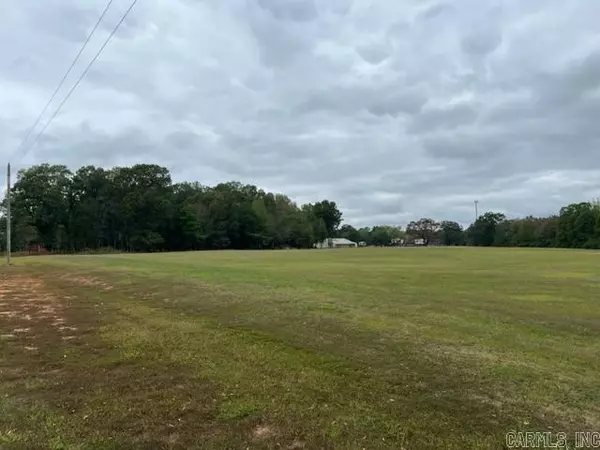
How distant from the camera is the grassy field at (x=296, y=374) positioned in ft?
19.3

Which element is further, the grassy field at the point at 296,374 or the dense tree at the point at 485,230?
the dense tree at the point at 485,230

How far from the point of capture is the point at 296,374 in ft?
26.2

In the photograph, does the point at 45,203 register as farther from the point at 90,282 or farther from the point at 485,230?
the point at 485,230

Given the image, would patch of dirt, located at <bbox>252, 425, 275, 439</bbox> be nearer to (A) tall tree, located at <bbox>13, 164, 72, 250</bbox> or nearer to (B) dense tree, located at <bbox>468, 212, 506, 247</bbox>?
(A) tall tree, located at <bbox>13, 164, 72, 250</bbox>

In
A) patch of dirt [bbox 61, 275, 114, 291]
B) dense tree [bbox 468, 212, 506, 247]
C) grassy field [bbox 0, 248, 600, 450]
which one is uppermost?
dense tree [bbox 468, 212, 506, 247]

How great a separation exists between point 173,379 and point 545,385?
532cm

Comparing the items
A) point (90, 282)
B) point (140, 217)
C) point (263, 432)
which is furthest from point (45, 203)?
point (263, 432)

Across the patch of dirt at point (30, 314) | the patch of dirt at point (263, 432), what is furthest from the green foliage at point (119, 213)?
the patch of dirt at point (263, 432)

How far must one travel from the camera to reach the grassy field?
5875mm

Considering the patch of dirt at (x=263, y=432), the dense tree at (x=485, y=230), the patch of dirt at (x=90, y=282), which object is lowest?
the patch of dirt at (x=263, y=432)

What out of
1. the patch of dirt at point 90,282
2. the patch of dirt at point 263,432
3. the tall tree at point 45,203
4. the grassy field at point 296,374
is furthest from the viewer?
the tall tree at point 45,203

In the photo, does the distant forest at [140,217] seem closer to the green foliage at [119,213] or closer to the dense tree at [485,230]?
the green foliage at [119,213]

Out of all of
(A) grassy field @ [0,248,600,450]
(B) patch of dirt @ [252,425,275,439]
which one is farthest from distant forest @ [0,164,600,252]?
(B) patch of dirt @ [252,425,275,439]

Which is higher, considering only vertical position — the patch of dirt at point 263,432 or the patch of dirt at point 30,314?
the patch of dirt at point 30,314
